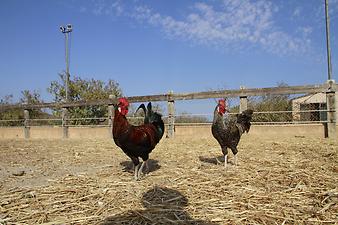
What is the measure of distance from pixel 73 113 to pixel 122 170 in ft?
47.8

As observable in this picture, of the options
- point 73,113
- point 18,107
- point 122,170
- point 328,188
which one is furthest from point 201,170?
point 73,113

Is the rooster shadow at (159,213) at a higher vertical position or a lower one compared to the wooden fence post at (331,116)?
lower

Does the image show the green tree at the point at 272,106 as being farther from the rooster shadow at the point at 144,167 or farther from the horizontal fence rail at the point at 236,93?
the rooster shadow at the point at 144,167

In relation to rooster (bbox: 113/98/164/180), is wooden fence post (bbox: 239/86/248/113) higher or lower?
higher

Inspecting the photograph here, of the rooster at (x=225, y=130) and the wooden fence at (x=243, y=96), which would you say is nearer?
the rooster at (x=225, y=130)

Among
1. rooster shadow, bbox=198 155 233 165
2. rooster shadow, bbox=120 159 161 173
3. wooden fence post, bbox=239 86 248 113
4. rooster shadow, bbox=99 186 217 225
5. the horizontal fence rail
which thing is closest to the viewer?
rooster shadow, bbox=99 186 217 225

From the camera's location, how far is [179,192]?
364 cm

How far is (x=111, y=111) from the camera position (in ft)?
40.7

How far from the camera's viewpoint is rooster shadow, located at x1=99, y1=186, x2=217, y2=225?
2.76m

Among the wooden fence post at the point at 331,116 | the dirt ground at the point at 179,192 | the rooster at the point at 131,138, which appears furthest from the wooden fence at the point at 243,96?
the rooster at the point at 131,138

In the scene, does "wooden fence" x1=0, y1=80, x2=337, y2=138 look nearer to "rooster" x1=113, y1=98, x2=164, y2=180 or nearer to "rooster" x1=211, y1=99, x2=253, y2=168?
"rooster" x1=211, y1=99, x2=253, y2=168

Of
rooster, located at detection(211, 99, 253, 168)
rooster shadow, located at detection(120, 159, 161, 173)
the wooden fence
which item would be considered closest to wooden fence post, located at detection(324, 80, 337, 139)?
the wooden fence

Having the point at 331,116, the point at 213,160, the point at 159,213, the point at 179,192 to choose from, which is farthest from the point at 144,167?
the point at 331,116

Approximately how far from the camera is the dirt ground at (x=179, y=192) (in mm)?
2842
